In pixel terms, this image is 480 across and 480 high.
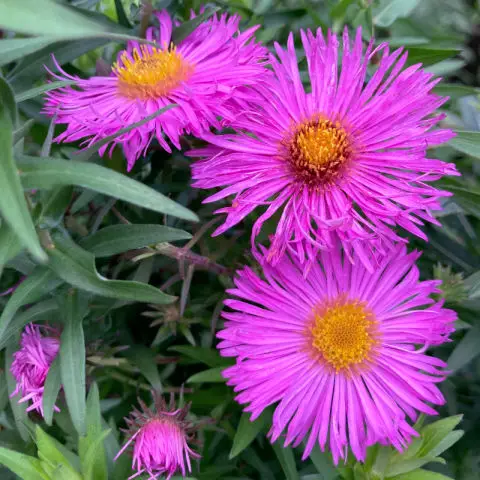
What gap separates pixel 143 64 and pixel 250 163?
0.53ft

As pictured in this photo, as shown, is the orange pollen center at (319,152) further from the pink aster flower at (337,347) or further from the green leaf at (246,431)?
the green leaf at (246,431)

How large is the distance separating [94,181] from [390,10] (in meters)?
0.46

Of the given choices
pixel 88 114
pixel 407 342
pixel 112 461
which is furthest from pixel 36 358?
pixel 407 342

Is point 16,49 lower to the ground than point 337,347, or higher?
higher

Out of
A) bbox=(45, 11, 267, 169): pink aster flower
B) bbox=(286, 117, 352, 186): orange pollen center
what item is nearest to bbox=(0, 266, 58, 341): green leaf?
bbox=(45, 11, 267, 169): pink aster flower

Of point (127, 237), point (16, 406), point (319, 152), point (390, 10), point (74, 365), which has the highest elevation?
point (390, 10)

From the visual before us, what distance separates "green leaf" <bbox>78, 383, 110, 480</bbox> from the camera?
50 cm

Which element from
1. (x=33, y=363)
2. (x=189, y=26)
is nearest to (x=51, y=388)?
(x=33, y=363)

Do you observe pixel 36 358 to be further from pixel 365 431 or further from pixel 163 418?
pixel 365 431

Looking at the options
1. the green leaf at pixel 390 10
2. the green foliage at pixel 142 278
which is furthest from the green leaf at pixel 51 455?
the green leaf at pixel 390 10

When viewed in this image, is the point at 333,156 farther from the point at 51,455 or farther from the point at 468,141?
the point at 51,455

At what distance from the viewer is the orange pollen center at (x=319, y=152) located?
1.75 ft

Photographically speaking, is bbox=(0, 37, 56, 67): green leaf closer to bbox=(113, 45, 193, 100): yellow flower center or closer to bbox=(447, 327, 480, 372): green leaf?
bbox=(113, 45, 193, 100): yellow flower center

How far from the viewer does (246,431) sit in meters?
0.55
